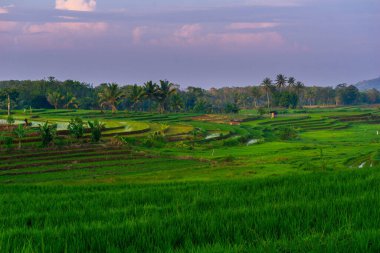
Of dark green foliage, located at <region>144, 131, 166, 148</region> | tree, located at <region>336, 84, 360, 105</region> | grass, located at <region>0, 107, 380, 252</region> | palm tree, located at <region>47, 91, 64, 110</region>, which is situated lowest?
dark green foliage, located at <region>144, 131, 166, 148</region>

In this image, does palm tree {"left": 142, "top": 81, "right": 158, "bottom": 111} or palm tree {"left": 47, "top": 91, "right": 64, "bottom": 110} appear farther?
palm tree {"left": 47, "top": 91, "right": 64, "bottom": 110}

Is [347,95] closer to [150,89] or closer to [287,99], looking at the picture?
[287,99]

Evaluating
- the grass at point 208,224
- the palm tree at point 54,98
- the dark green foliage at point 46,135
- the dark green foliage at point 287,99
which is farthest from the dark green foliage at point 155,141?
the dark green foliage at point 287,99

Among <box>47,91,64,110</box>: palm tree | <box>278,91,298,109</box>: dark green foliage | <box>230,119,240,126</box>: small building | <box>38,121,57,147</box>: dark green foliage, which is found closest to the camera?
<box>38,121,57,147</box>: dark green foliage

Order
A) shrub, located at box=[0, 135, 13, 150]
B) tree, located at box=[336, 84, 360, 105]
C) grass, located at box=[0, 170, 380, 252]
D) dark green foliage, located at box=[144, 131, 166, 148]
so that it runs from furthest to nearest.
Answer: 1. tree, located at box=[336, 84, 360, 105]
2. dark green foliage, located at box=[144, 131, 166, 148]
3. shrub, located at box=[0, 135, 13, 150]
4. grass, located at box=[0, 170, 380, 252]

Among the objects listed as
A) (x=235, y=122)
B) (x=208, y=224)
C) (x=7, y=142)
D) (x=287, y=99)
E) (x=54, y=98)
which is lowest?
(x=7, y=142)

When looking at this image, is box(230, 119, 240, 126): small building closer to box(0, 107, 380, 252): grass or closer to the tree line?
the tree line

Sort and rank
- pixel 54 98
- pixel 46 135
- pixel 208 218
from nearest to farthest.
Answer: pixel 208 218 → pixel 46 135 → pixel 54 98

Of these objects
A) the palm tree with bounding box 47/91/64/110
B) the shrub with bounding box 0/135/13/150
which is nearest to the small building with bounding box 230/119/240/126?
the palm tree with bounding box 47/91/64/110

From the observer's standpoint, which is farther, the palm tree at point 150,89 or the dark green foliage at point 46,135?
the palm tree at point 150,89

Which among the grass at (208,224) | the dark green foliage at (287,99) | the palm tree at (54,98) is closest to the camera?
the grass at (208,224)

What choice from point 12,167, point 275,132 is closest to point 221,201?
point 12,167

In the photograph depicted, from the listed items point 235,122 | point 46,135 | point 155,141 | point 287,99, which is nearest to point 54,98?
point 235,122

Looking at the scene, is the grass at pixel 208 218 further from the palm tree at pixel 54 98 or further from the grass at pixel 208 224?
the palm tree at pixel 54 98
